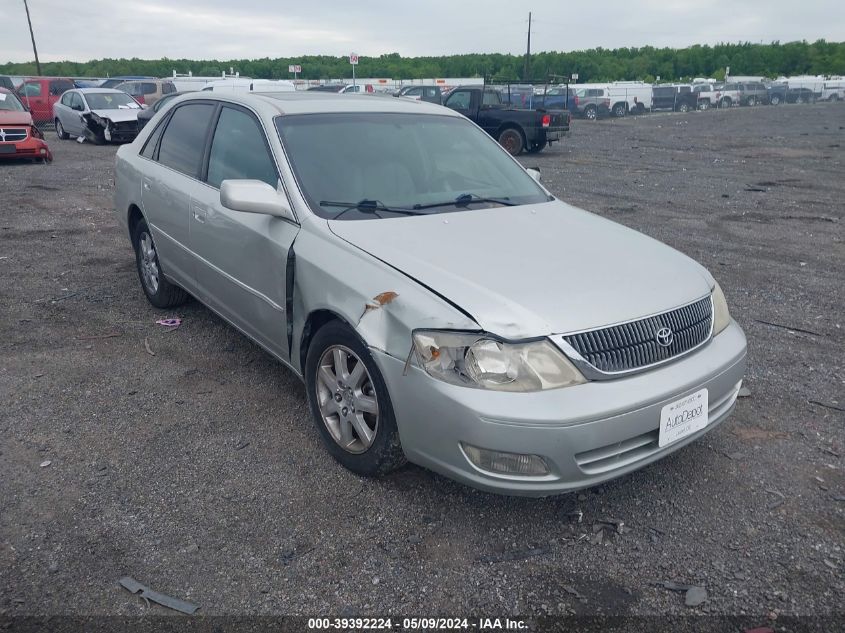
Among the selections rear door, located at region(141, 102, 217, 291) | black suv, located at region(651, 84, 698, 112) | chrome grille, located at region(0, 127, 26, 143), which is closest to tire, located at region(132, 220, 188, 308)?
rear door, located at region(141, 102, 217, 291)

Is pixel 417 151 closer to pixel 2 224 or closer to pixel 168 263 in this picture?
pixel 168 263

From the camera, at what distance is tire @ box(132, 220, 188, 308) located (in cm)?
538

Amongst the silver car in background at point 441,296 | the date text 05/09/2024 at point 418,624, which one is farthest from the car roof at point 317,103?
the date text 05/09/2024 at point 418,624

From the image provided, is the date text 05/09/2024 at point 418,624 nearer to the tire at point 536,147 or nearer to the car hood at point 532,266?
the car hood at point 532,266

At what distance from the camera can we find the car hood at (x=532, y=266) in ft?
8.97

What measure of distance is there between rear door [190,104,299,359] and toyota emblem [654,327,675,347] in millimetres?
1763

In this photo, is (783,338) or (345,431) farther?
(783,338)

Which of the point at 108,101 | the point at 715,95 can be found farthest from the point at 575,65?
the point at 108,101

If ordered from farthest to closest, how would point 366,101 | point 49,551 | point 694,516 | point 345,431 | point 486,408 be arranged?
1. point 366,101
2. point 345,431
3. point 694,516
4. point 49,551
5. point 486,408

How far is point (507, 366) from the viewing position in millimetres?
2643

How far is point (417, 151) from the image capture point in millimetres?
4051

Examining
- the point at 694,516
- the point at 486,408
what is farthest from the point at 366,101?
the point at 694,516

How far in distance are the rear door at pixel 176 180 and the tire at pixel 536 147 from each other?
13457 millimetres

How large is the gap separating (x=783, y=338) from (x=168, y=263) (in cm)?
441
